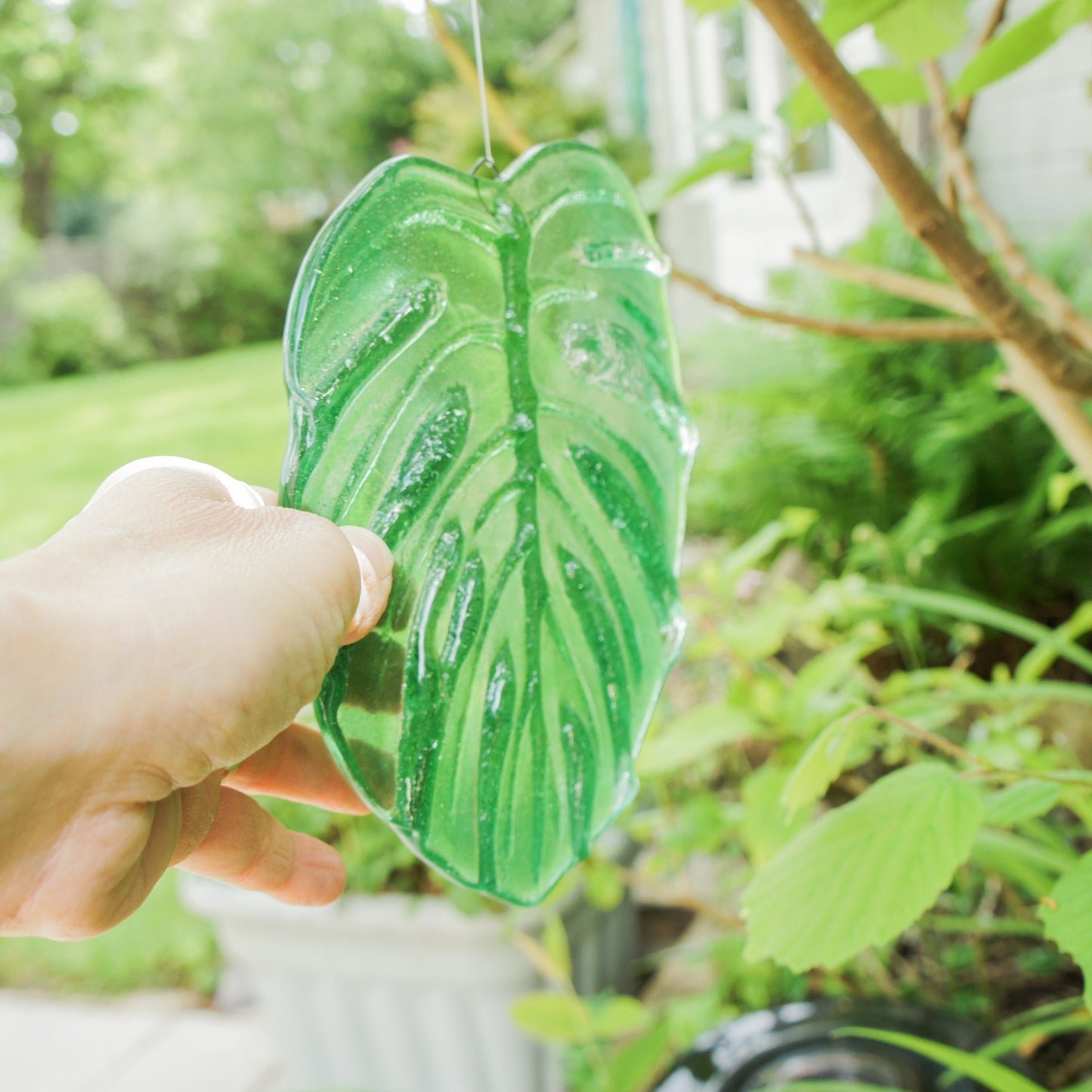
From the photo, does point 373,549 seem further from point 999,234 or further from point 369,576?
point 999,234

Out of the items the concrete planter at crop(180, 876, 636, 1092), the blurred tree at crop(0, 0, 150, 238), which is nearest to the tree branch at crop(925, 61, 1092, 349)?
the concrete planter at crop(180, 876, 636, 1092)

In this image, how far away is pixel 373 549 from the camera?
0.41 m

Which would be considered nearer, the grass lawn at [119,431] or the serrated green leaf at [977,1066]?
the serrated green leaf at [977,1066]

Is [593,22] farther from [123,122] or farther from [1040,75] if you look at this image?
[123,122]

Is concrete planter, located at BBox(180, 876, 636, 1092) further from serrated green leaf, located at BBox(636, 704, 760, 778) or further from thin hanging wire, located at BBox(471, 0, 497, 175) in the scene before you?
thin hanging wire, located at BBox(471, 0, 497, 175)

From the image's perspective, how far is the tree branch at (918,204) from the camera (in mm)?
501

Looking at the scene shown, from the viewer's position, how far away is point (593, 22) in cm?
830

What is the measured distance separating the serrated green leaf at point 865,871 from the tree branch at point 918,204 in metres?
0.28

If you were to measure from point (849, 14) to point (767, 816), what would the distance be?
644 mm

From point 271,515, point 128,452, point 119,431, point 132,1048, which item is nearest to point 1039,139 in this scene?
point 271,515

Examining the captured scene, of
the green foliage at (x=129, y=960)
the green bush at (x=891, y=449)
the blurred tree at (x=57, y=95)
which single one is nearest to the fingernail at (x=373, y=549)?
the green bush at (x=891, y=449)

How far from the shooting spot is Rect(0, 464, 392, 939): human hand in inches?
12.2

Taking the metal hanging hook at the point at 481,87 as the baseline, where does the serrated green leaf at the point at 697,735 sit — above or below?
below

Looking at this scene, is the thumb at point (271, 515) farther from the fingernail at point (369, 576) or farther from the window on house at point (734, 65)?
the window on house at point (734, 65)
